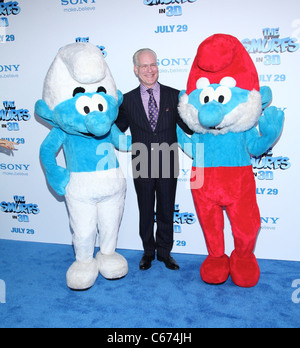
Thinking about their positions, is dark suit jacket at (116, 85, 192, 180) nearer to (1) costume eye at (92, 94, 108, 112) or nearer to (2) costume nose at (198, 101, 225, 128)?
(1) costume eye at (92, 94, 108, 112)

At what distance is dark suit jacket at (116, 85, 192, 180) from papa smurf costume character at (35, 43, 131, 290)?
0.13 m

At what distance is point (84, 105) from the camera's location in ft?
8.05

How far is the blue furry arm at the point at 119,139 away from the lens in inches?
112

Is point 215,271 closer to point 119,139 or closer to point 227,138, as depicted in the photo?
point 227,138

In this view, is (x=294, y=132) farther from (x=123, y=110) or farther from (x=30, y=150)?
(x=30, y=150)

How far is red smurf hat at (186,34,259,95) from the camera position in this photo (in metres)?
2.36

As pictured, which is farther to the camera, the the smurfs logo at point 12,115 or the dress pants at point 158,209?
the the smurfs logo at point 12,115

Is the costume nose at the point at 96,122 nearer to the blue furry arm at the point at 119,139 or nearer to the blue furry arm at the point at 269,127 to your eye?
the blue furry arm at the point at 119,139

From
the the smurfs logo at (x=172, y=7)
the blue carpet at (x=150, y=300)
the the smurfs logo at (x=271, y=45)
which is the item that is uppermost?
the the smurfs logo at (x=172, y=7)

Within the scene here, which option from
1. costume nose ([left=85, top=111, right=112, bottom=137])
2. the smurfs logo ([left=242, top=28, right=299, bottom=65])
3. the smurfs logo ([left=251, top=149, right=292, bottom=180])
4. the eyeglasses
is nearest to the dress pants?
costume nose ([left=85, top=111, right=112, bottom=137])

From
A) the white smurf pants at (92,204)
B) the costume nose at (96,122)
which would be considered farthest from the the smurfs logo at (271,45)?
the white smurf pants at (92,204)

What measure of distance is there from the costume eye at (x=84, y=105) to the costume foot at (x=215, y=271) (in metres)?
1.58

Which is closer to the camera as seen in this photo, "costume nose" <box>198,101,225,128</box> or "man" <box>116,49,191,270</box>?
"costume nose" <box>198,101,225,128</box>

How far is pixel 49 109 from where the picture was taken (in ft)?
8.45
